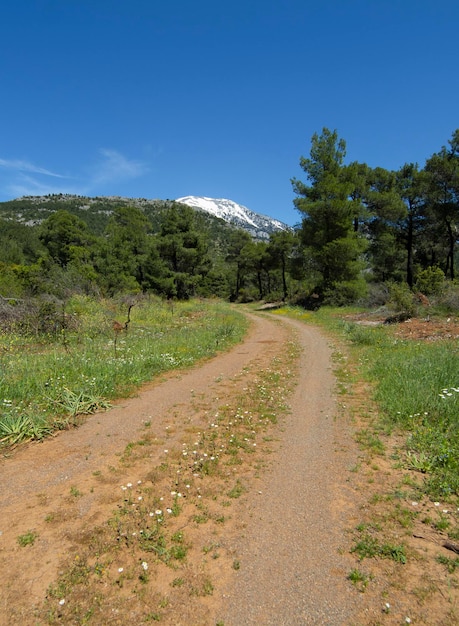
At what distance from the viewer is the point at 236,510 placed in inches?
151

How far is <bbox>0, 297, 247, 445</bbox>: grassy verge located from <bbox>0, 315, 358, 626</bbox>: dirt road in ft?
1.78

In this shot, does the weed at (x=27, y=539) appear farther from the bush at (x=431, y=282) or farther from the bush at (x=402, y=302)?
the bush at (x=431, y=282)

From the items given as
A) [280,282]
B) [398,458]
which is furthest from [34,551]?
[280,282]

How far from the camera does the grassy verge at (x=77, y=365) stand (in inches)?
239

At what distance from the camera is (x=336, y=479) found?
173 inches

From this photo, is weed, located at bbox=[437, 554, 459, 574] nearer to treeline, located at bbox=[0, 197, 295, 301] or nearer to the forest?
the forest

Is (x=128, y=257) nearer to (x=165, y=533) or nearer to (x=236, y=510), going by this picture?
(x=236, y=510)

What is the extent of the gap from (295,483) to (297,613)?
1.75m

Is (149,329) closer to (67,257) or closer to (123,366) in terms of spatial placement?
(123,366)

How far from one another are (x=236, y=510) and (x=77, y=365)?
6.08m

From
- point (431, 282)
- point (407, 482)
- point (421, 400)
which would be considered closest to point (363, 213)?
point (431, 282)

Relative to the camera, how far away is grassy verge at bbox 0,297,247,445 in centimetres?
607

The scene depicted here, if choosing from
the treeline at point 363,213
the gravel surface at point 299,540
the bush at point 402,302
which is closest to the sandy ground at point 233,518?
the gravel surface at point 299,540

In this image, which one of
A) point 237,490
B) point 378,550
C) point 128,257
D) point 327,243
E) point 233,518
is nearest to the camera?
point 378,550
